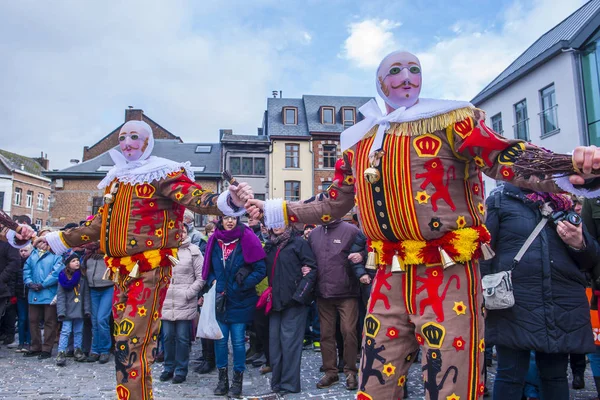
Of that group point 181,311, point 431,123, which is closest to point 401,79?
point 431,123

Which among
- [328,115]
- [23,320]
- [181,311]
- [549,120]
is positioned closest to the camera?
[181,311]

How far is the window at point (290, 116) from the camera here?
108 feet

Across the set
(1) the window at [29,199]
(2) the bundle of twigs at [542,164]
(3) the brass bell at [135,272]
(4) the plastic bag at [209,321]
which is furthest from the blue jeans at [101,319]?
(1) the window at [29,199]

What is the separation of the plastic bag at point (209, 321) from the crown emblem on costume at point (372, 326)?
362cm

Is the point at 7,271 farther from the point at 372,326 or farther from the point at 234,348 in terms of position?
the point at 372,326

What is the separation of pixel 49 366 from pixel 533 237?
23.0ft

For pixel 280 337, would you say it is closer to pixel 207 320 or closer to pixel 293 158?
pixel 207 320

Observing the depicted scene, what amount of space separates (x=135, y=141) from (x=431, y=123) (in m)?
2.71

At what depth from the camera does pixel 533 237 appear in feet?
12.1

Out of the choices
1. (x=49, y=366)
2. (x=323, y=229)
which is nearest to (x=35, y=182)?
(x=49, y=366)

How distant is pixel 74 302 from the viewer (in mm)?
7688

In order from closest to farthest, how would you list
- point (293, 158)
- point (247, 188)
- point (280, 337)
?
point (247, 188)
point (280, 337)
point (293, 158)

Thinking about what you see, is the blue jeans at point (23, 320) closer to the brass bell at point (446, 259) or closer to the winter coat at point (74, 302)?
the winter coat at point (74, 302)

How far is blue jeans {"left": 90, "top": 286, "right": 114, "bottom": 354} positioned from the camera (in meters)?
7.53
